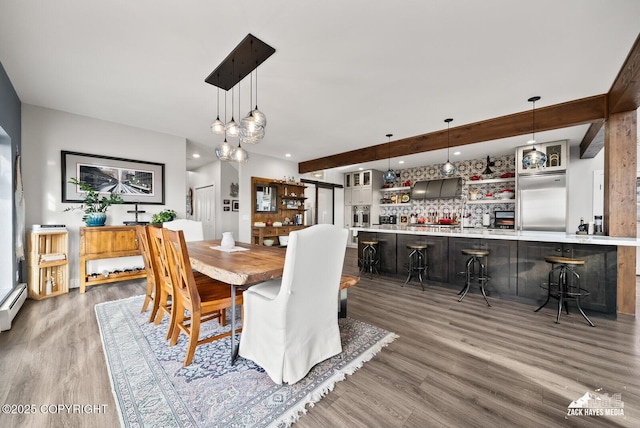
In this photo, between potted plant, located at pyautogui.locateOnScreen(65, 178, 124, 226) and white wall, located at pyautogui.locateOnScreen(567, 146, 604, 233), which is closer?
potted plant, located at pyautogui.locateOnScreen(65, 178, 124, 226)

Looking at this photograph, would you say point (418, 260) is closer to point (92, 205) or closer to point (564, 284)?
point (564, 284)

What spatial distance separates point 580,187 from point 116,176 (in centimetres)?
870

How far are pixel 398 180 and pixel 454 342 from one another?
5.88m

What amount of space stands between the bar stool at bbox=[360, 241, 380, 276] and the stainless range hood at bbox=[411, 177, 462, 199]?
276 centimetres

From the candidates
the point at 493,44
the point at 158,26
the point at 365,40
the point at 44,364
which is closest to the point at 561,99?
the point at 493,44

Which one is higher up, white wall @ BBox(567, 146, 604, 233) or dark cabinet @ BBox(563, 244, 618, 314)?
white wall @ BBox(567, 146, 604, 233)

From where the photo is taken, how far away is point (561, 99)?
3.29 meters

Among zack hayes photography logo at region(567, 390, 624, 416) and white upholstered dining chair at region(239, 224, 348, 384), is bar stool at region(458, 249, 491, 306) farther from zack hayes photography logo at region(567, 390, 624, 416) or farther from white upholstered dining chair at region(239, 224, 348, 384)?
white upholstered dining chair at region(239, 224, 348, 384)

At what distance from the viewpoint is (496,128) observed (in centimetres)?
393

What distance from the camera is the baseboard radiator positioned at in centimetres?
240

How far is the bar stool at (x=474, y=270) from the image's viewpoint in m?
3.40

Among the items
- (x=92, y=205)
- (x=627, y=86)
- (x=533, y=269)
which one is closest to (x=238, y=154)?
(x=92, y=205)

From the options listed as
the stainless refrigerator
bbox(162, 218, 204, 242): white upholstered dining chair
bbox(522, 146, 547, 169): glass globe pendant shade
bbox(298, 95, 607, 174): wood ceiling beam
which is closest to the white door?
bbox(162, 218, 204, 242): white upholstered dining chair

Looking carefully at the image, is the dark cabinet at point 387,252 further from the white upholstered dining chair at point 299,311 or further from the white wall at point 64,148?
the white wall at point 64,148
